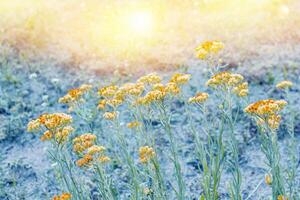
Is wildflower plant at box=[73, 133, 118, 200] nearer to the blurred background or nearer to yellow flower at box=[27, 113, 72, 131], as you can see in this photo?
yellow flower at box=[27, 113, 72, 131]

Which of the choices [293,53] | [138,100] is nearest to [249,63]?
[293,53]

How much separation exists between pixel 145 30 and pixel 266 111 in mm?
5221

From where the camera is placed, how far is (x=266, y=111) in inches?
114

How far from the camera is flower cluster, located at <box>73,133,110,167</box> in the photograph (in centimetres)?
306

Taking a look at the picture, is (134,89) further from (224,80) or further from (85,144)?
(224,80)

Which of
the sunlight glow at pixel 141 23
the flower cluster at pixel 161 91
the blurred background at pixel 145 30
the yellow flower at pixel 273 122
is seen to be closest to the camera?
the yellow flower at pixel 273 122

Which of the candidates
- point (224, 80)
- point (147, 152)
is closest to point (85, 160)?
point (147, 152)

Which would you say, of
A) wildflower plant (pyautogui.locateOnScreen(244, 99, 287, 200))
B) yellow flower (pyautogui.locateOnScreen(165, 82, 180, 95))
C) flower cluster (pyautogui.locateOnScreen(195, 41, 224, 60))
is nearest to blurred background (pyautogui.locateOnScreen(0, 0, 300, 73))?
flower cluster (pyautogui.locateOnScreen(195, 41, 224, 60))

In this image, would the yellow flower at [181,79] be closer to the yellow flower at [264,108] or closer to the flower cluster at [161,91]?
the flower cluster at [161,91]

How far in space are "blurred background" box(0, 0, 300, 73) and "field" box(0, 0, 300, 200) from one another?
0.06ft

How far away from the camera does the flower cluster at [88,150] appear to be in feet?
10.0

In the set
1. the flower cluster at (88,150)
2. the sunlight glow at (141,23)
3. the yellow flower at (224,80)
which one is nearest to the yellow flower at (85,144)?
the flower cluster at (88,150)

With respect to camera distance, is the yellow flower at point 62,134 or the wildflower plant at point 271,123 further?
the yellow flower at point 62,134

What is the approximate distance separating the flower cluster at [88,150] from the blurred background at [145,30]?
3.71 m
